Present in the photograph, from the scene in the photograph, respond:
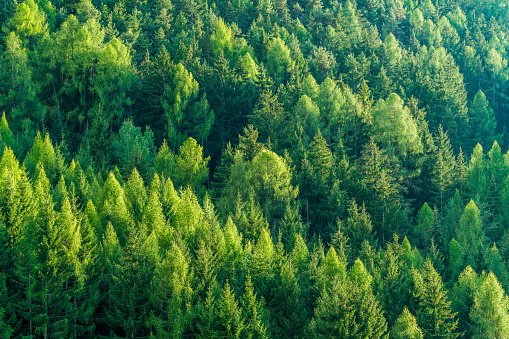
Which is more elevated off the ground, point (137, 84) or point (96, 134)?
point (137, 84)

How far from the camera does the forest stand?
52.1 metres

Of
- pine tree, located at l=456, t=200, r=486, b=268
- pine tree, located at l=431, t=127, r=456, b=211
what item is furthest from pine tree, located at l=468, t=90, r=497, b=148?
pine tree, located at l=456, t=200, r=486, b=268

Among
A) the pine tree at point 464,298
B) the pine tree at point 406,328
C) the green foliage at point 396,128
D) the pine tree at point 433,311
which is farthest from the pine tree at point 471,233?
the pine tree at point 406,328

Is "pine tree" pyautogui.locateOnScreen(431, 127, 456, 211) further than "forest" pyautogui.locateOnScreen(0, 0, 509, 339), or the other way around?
"pine tree" pyautogui.locateOnScreen(431, 127, 456, 211)

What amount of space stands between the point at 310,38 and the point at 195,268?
82364 mm

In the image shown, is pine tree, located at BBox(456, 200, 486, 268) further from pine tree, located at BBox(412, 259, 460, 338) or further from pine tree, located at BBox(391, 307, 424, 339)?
pine tree, located at BBox(391, 307, 424, 339)

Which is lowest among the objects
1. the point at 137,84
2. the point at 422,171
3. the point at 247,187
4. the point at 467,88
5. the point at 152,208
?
the point at 152,208


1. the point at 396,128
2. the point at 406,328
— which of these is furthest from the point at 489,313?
the point at 396,128

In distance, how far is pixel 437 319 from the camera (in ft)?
188

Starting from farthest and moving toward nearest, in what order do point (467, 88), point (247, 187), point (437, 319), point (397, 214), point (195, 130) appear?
1. point (467, 88)
2. point (195, 130)
3. point (397, 214)
4. point (247, 187)
5. point (437, 319)

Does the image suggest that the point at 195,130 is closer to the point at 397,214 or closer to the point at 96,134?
the point at 96,134

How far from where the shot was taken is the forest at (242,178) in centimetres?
5206

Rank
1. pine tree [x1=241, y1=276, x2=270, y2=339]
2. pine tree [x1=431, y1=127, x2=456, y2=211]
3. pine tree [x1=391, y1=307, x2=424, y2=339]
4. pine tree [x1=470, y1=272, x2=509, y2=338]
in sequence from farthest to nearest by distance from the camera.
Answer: pine tree [x1=431, y1=127, x2=456, y2=211]
pine tree [x1=470, y1=272, x2=509, y2=338]
pine tree [x1=391, y1=307, x2=424, y2=339]
pine tree [x1=241, y1=276, x2=270, y2=339]

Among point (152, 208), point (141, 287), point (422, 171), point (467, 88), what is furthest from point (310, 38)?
point (141, 287)
